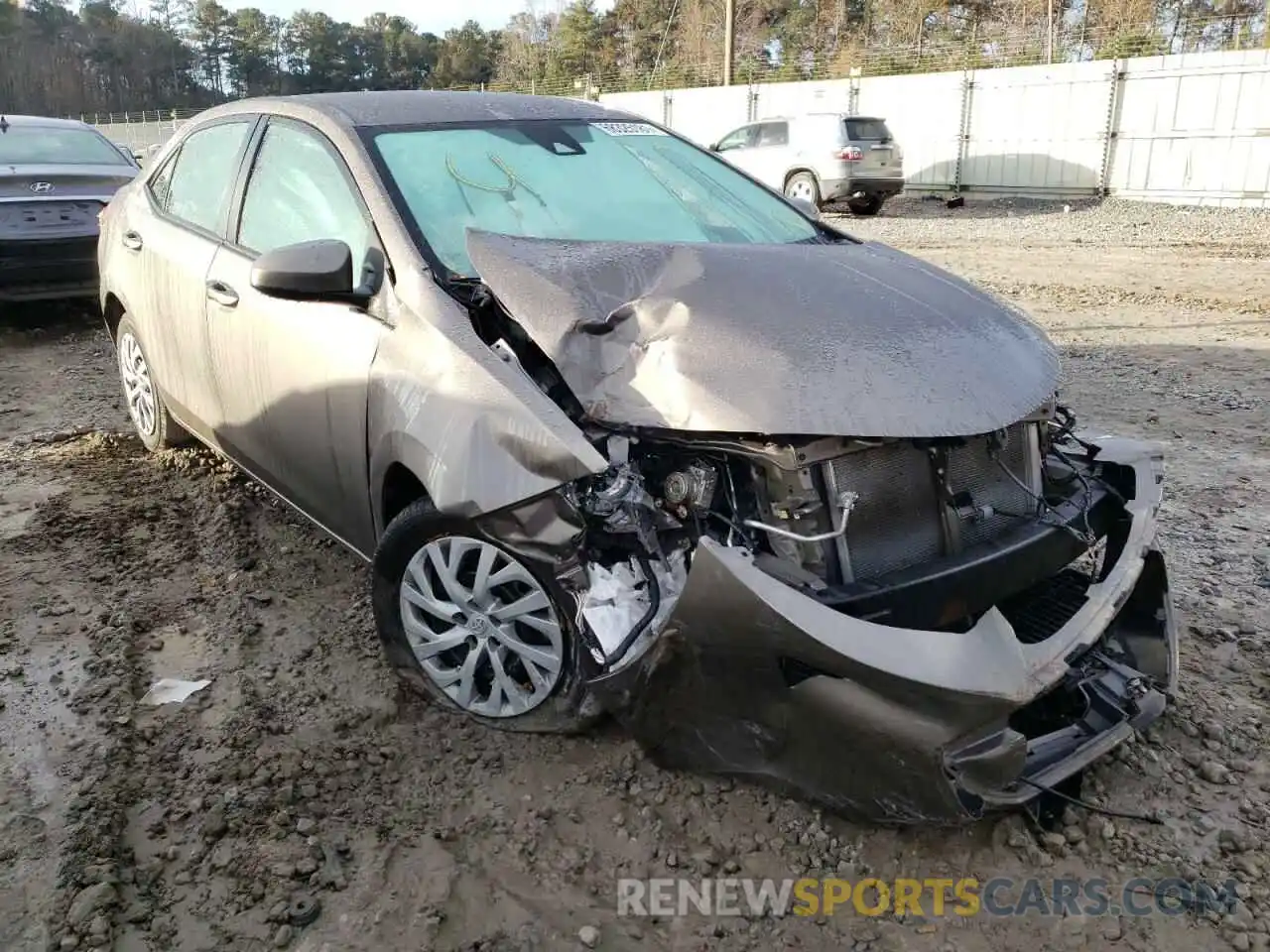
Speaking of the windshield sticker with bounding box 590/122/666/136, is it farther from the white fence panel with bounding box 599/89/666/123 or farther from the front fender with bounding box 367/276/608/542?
the white fence panel with bounding box 599/89/666/123

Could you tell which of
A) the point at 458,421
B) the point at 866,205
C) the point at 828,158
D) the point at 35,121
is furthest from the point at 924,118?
the point at 458,421

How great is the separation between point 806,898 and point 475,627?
109 cm

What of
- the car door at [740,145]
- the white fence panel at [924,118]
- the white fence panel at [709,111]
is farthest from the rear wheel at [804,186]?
the white fence panel at [709,111]

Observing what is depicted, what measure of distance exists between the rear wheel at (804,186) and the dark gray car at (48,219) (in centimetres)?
1120

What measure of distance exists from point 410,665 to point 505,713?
0.37m

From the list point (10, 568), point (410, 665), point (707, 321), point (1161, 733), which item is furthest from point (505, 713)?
point (10, 568)

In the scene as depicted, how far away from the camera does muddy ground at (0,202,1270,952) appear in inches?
86.2

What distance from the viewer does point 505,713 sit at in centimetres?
274

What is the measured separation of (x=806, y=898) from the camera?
7.42ft

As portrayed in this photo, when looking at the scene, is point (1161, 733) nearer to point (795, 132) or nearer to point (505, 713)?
point (505, 713)

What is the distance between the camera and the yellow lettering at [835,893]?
2.24 meters

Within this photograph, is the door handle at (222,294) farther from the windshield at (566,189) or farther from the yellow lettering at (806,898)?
the yellow lettering at (806,898)

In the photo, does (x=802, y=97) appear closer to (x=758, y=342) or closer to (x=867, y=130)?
(x=867, y=130)

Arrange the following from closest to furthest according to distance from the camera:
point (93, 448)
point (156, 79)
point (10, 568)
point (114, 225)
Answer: point (10, 568) → point (114, 225) → point (93, 448) → point (156, 79)
